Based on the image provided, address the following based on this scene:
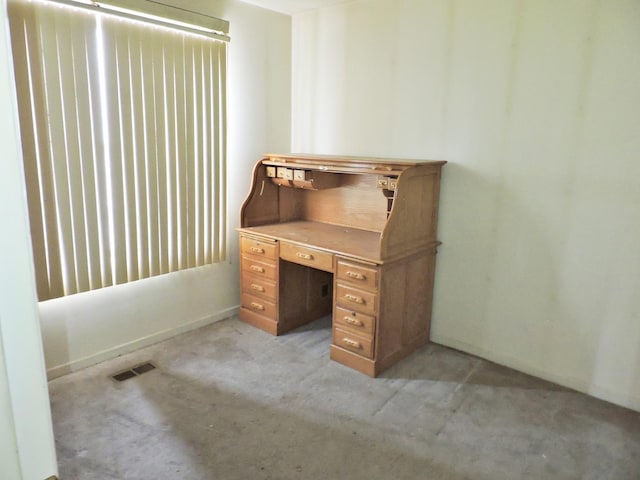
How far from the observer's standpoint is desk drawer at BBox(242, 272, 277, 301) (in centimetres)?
318

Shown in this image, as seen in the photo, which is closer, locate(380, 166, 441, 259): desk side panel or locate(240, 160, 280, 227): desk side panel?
locate(380, 166, 441, 259): desk side panel

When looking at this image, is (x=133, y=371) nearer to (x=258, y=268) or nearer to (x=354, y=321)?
(x=258, y=268)

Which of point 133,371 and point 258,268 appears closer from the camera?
point 133,371

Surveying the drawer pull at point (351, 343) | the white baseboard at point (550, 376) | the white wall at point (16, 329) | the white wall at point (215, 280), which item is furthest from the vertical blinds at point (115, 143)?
the white baseboard at point (550, 376)

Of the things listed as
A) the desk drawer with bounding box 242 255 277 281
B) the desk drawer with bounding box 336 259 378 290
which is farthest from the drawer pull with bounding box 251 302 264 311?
the desk drawer with bounding box 336 259 378 290

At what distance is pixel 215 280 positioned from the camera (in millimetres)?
3398

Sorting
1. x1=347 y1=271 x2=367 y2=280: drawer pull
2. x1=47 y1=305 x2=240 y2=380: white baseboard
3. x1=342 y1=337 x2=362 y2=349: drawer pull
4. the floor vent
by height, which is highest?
x1=347 y1=271 x2=367 y2=280: drawer pull

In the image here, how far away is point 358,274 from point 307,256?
0.40 metres

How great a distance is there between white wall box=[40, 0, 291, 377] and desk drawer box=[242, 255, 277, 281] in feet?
0.69

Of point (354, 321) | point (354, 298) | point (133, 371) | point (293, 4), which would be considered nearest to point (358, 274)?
point (354, 298)

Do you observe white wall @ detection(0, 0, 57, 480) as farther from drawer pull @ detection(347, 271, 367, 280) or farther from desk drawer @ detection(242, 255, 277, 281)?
desk drawer @ detection(242, 255, 277, 281)

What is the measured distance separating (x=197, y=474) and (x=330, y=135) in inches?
97.6

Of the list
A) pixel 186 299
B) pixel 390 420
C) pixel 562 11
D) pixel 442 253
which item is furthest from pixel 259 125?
pixel 390 420

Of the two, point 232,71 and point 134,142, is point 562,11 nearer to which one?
point 232,71
